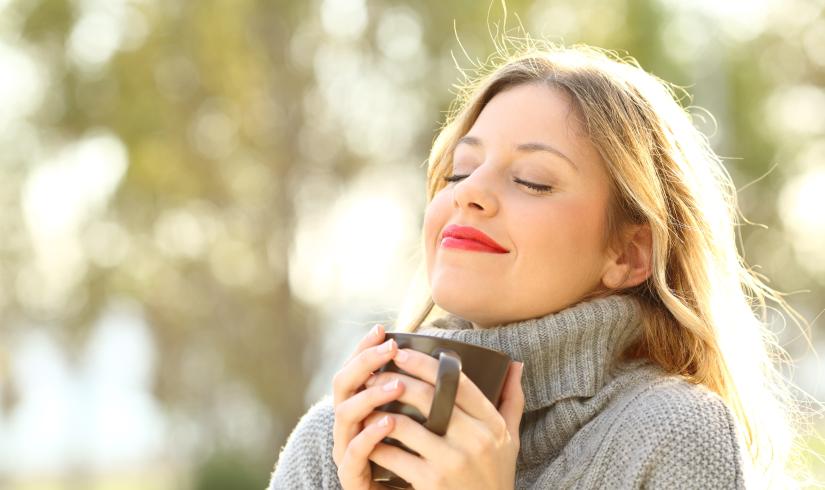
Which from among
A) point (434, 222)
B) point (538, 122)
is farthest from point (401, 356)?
point (538, 122)

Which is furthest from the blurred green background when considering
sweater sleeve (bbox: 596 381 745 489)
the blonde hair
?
sweater sleeve (bbox: 596 381 745 489)

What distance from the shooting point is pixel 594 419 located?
197 centimetres

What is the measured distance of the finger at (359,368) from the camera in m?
1.69

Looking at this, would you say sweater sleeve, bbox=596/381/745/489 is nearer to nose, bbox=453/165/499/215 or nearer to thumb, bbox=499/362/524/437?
thumb, bbox=499/362/524/437

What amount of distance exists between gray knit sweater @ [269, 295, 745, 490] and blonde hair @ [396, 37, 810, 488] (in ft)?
0.33

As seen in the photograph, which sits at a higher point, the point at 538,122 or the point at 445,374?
the point at 538,122

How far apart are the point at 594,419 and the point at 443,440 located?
1.38ft

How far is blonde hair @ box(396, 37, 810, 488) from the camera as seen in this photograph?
2.12m

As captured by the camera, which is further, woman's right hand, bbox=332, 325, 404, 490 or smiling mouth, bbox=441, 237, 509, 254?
smiling mouth, bbox=441, 237, 509, 254

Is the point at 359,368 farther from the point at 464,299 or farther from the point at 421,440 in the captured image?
the point at 464,299

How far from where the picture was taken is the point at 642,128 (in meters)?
2.18

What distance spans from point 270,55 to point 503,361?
1090 cm

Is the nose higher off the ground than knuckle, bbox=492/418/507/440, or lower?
higher

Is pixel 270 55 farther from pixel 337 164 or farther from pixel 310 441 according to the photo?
pixel 310 441
